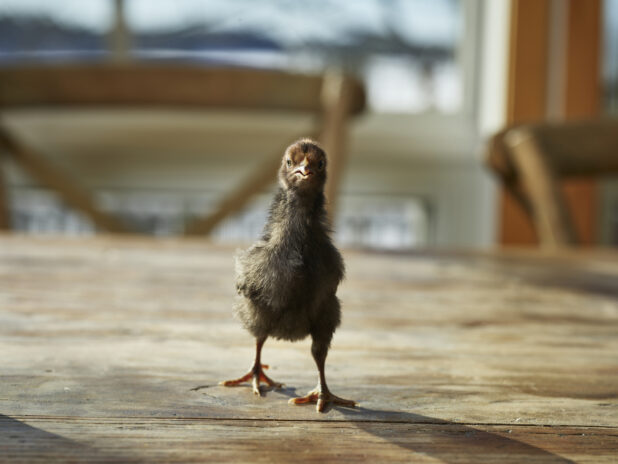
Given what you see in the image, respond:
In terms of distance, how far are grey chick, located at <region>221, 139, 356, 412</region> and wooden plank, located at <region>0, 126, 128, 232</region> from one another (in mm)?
1470

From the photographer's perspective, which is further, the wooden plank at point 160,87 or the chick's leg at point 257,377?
the wooden plank at point 160,87

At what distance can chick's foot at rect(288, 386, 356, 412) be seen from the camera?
37 cm

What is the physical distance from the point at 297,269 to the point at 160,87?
1.47 m

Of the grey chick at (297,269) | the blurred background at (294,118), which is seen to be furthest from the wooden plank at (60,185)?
the grey chick at (297,269)

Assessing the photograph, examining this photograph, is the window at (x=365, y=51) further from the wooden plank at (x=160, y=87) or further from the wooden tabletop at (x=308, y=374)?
the wooden tabletop at (x=308, y=374)

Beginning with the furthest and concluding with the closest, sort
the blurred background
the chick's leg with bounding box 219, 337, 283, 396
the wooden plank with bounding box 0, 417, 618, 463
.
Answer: the blurred background, the chick's leg with bounding box 219, 337, 283, 396, the wooden plank with bounding box 0, 417, 618, 463

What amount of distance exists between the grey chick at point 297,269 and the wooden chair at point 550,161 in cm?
113

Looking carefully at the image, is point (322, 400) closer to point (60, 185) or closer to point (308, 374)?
point (308, 374)

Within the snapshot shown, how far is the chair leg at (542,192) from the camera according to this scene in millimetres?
1366

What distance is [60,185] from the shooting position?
5.81 ft

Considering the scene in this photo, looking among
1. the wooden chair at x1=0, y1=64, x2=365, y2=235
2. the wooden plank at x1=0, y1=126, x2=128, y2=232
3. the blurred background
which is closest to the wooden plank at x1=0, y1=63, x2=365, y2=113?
the wooden chair at x1=0, y1=64, x2=365, y2=235

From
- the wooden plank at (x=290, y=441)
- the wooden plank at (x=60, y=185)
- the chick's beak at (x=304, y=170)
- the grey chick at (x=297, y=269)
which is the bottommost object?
the wooden plank at (x=290, y=441)

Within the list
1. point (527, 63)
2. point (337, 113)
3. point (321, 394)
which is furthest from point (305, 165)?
point (527, 63)

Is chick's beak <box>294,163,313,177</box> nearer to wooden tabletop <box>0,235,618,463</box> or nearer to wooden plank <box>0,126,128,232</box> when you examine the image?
wooden tabletop <box>0,235,618,463</box>
